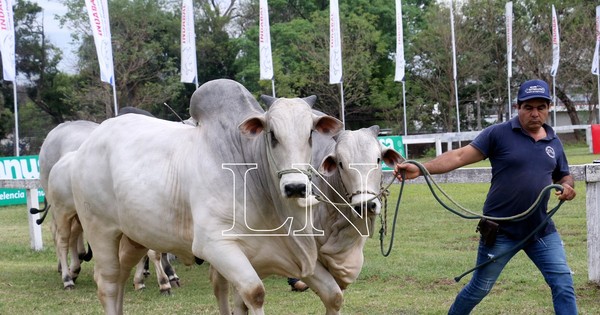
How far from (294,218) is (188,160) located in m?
0.92

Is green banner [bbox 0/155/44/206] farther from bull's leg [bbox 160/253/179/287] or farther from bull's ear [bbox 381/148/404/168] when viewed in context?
bull's ear [bbox 381/148/404/168]

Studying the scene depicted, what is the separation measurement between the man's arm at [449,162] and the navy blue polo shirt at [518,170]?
0.18 ft

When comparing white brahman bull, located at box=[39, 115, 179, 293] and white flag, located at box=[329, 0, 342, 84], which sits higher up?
white flag, located at box=[329, 0, 342, 84]

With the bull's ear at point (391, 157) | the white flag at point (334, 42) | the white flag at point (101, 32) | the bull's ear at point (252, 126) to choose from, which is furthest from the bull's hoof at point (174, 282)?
the white flag at point (334, 42)

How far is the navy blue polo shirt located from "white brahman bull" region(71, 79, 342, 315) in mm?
1123

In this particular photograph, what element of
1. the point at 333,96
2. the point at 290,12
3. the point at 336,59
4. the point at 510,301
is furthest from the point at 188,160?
the point at 290,12

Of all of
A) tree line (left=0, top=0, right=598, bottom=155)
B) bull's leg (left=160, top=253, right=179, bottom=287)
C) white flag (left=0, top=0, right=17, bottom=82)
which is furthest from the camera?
tree line (left=0, top=0, right=598, bottom=155)

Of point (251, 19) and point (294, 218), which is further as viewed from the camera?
point (251, 19)

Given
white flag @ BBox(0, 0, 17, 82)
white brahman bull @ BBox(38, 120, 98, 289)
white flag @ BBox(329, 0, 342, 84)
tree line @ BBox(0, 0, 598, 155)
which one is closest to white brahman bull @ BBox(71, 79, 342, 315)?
white brahman bull @ BBox(38, 120, 98, 289)

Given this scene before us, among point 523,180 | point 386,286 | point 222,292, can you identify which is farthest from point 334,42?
point 523,180

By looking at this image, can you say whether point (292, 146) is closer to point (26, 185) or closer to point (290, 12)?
point (26, 185)

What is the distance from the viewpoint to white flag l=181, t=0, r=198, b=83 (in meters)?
25.7

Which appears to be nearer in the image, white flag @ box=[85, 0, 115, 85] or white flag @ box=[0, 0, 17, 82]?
white flag @ box=[85, 0, 115, 85]

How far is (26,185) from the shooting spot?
12039 mm
